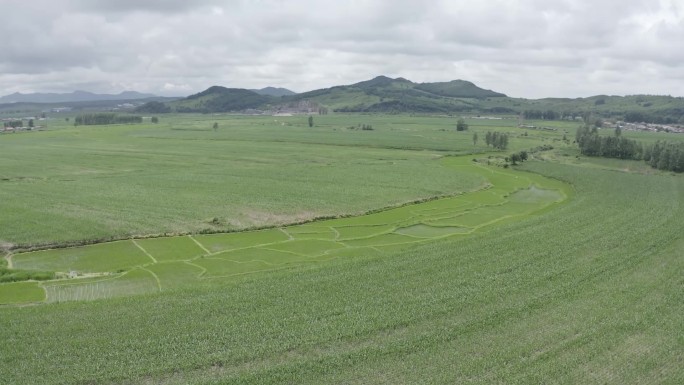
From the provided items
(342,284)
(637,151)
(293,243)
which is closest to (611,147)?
(637,151)

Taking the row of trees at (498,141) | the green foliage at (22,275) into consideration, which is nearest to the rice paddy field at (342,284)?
the green foliage at (22,275)

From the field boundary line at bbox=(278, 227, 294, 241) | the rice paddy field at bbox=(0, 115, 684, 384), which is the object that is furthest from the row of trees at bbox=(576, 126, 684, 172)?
the field boundary line at bbox=(278, 227, 294, 241)

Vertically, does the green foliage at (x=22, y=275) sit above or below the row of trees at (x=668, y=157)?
below

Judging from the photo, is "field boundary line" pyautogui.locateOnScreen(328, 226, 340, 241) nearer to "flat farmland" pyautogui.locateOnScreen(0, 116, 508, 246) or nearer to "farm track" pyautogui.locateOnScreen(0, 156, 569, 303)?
"farm track" pyautogui.locateOnScreen(0, 156, 569, 303)

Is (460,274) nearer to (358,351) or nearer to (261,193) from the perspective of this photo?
(358,351)

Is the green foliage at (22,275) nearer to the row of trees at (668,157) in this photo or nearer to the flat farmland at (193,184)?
the flat farmland at (193,184)

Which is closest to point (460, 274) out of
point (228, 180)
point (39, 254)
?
point (39, 254)

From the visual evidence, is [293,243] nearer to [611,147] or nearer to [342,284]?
[342,284]
